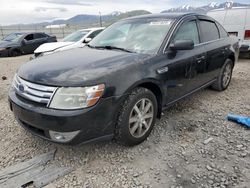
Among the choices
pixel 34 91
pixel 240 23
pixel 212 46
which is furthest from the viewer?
pixel 240 23

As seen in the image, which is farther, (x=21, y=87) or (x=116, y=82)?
(x=21, y=87)

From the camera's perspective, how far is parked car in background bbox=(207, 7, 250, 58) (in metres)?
7.37

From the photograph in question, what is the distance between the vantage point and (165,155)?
2787mm

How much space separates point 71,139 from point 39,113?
415mm

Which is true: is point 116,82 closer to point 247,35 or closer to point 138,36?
point 138,36

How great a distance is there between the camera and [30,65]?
2.90 m

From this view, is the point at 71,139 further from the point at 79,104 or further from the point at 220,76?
the point at 220,76

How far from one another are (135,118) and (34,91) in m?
1.18

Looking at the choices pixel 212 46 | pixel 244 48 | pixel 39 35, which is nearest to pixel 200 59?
pixel 212 46

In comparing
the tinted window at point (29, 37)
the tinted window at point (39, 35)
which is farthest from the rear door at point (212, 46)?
the tinted window at point (39, 35)

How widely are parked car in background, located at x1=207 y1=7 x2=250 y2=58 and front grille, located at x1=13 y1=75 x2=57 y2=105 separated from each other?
6.85 m

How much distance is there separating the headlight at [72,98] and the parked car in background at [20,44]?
36.0ft

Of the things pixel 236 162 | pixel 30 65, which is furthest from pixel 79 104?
pixel 236 162

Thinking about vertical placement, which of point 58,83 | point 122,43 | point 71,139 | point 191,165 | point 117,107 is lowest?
point 191,165
